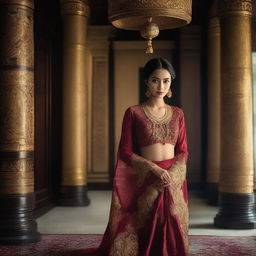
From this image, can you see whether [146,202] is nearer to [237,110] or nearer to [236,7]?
[237,110]

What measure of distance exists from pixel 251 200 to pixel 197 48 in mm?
4851

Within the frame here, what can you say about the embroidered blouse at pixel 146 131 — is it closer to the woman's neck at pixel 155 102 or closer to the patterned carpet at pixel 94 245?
the woman's neck at pixel 155 102

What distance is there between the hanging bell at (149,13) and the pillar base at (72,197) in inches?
199

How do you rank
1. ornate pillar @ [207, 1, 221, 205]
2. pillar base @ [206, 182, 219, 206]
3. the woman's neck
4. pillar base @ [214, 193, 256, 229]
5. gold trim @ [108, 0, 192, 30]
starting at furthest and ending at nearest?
ornate pillar @ [207, 1, 221, 205], pillar base @ [206, 182, 219, 206], pillar base @ [214, 193, 256, 229], the woman's neck, gold trim @ [108, 0, 192, 30]

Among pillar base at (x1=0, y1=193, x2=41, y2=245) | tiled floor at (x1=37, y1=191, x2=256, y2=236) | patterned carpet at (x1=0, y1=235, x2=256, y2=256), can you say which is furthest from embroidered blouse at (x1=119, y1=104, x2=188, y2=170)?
tiled floor at (x1=37, y1=191, x2=256, y2=236)

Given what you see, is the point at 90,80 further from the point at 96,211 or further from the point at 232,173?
the point at 232,173

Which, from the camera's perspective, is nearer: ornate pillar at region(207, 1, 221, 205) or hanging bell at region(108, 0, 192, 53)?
hanging bell at region(108, 0, 192, 53)

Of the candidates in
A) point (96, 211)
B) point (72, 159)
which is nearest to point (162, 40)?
point (72, 159)

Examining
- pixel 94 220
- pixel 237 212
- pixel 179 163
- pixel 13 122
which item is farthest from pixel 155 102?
pixel 94 220

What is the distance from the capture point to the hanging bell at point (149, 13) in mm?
3740

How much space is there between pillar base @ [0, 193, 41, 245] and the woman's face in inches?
81.2

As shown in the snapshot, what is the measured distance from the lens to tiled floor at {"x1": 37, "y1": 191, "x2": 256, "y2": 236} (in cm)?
627

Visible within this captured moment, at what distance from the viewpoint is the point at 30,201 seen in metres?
5.63

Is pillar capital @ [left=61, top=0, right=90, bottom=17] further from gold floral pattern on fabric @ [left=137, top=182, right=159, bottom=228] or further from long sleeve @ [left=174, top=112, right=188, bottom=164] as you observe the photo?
gold floral pattern on fabric @ [left=137, top=182, right=159, bottom=228]
